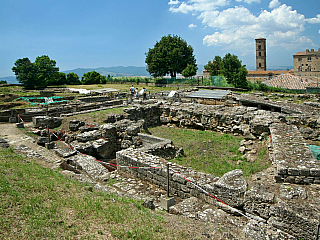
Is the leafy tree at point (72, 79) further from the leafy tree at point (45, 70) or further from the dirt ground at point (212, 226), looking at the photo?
the dirt ground at point (212, 226)

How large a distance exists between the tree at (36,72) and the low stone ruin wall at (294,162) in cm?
3963

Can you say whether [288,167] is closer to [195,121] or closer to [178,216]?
[178,216]

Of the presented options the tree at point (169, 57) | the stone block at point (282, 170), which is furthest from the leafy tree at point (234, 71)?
the stone block at point (282, 170)

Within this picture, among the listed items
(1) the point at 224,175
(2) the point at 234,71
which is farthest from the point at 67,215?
(2) the point at 234,71

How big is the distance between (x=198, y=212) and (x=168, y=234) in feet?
5.01

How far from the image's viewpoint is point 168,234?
14.6 feet

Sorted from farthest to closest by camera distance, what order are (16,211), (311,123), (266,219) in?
(311,123), (266,219), (16,211)

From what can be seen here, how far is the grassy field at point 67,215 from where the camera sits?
13.7ft

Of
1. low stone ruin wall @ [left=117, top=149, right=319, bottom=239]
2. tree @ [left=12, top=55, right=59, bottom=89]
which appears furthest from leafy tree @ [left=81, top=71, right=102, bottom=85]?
low stone ruin wall @ [left=117, top=149, right=319, bottom=239]

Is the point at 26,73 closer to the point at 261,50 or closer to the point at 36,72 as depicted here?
the point at 36,72

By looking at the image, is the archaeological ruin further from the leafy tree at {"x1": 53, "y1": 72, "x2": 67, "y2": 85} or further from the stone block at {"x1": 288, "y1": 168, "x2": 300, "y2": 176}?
the leafy tree at {"x1": 53, "y1": 72, "x2": 67, "y2": 85}

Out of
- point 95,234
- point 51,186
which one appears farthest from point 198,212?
point 51,186

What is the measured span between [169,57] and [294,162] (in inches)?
1786

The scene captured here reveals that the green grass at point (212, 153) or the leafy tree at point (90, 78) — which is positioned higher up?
the leafy tree at point (90, 78)
